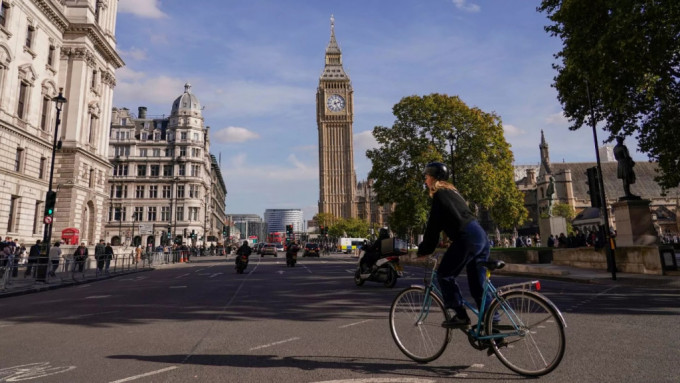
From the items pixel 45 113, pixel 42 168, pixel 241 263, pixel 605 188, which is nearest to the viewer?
pixel 241 263

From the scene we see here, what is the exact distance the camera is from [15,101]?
29016 mm

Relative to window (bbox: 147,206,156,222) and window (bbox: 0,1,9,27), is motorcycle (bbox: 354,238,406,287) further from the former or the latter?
window (bbox: 147,206,156,222)

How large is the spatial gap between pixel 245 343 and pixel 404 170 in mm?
28302

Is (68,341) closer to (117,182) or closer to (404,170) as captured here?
(404,170)

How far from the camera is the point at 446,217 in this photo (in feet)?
14.0

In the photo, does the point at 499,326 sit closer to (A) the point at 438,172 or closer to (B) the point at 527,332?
(B) the point at 527,332


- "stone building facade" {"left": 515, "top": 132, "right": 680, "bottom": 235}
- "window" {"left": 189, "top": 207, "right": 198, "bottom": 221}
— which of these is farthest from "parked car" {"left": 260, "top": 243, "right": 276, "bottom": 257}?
"stone building facade" {"left": 515, "top": 132, "right": 680, "bottom": 235}

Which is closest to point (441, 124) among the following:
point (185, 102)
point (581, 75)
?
point (581, 75)

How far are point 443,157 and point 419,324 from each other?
28658 mm

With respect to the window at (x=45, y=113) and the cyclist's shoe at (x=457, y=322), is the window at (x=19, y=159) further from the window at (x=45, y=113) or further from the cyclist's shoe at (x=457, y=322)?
the cyclist's shoe at (x=457, y=322)

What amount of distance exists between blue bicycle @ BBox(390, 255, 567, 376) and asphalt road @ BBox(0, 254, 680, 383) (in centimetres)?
18

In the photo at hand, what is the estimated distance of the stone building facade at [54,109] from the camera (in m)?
28.3

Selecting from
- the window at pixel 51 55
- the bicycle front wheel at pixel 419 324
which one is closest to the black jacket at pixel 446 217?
the bicycle front wheel at pixel 419 324

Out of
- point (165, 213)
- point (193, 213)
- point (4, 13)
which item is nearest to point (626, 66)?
point (4, 13)
